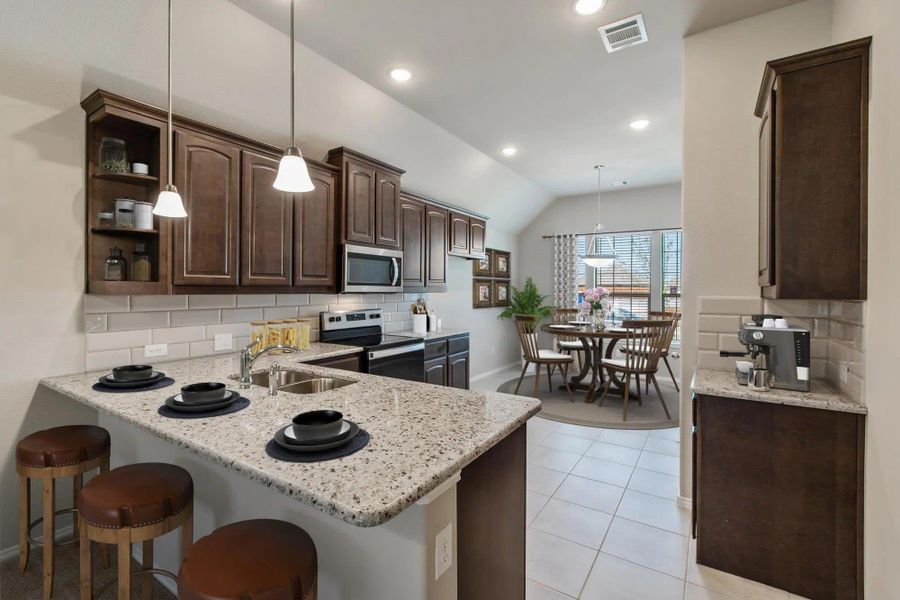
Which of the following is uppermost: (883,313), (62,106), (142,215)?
(62,106)

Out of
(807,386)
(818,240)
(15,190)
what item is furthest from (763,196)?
(15,190)

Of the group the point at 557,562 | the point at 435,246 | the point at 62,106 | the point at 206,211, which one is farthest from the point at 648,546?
the point at 62,106

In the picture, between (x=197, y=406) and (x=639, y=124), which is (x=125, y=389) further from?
(x=639, y=124)

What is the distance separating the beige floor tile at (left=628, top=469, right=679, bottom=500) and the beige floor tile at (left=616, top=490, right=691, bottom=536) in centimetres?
7

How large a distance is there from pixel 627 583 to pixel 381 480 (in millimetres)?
1674

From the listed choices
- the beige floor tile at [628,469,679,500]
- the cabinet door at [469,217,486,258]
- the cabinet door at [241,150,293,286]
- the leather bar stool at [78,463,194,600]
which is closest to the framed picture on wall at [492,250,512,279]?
the cabinet door at [469,217,486,258]

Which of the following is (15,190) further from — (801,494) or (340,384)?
(801,494)

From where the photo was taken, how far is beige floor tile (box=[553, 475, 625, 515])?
2666mm

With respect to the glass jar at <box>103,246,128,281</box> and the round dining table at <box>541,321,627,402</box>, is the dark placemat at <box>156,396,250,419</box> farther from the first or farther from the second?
the round dining table at <box>541,321,627,402</box>

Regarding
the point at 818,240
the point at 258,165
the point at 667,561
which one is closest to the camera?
the point at 818,240

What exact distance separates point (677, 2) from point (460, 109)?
1.79 m

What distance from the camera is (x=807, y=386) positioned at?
193cm

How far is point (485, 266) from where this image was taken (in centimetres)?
645

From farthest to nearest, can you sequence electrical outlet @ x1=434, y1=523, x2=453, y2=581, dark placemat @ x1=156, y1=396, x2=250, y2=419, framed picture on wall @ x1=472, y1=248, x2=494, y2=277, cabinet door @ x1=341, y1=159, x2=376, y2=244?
framed picture on wall @ x1=472, y1=248, x2=494, y2=277 < cabinet door @ x1=341, y1=159, x2=376, y2=244 < dark placemat @ x1=156, y1=396, x2=250, y2=419 < electrical outlet @ x1=434, y1=523, x2=453, y2=581
